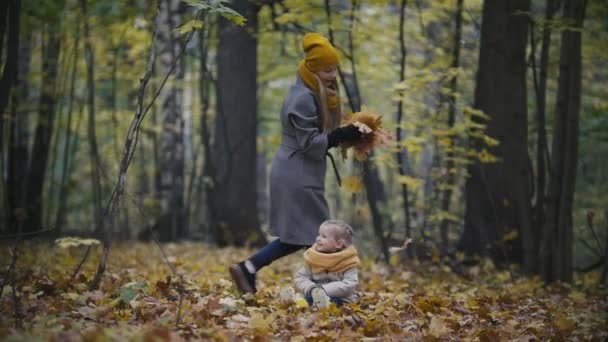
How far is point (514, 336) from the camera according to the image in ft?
14.1

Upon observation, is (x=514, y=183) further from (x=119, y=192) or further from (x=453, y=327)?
(x=119, y=192)

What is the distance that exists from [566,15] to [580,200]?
8596 millimetres

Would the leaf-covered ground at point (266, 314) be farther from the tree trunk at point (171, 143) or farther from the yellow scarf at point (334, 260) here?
the tree trunk at point (171, 143)

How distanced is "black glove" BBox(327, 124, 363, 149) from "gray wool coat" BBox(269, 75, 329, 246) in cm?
6

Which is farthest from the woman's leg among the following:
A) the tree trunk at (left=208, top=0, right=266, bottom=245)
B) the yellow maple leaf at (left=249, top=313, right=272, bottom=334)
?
the tree trunk at (left=208, top=0, right=266, bottom=245)

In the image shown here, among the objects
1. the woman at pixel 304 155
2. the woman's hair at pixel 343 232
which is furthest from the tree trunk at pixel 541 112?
Result: the woman's hair at pixel 343 232

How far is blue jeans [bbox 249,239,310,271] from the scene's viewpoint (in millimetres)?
5387

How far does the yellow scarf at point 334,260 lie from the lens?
15.7 feet

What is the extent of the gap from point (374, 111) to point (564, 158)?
112 inches

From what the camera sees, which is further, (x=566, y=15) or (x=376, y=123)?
(x=566, y=15)

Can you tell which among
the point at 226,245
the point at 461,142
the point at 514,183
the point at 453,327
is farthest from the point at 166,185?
the point at 453,327

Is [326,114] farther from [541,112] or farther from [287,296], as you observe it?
[541,112]

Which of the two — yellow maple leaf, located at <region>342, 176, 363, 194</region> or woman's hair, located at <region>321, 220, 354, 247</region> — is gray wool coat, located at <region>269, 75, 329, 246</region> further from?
woman's hair, located at <region>321, 220, 354, 247</region>

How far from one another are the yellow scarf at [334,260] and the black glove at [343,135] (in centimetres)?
92
